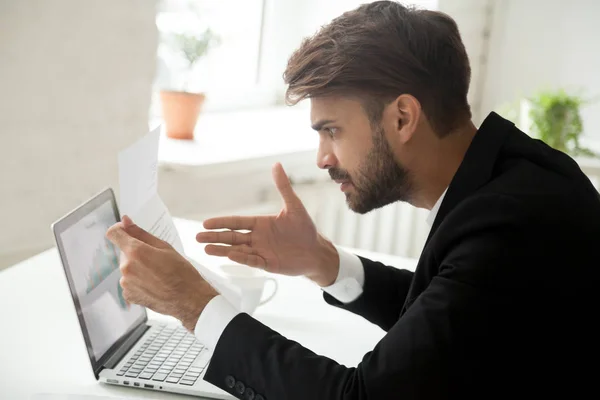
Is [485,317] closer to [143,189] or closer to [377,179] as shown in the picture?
[377,179]

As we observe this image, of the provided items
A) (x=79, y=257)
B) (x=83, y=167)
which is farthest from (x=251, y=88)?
(x=79, y=257)

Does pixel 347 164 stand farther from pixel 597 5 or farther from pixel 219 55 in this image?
pixel 597 5

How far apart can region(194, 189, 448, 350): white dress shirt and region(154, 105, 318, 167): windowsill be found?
0.87m

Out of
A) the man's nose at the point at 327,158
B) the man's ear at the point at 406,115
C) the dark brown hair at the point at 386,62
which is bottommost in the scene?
the man's nose at the point at 327,158

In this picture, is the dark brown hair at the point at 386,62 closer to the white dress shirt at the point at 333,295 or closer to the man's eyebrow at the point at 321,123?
the man's eyebrow at the point at 321,123

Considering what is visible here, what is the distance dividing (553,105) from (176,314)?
2.07m

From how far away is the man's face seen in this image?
1.35m

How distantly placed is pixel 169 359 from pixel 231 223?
26cm

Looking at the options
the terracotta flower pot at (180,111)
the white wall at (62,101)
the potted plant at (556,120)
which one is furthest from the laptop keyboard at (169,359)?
the potted plant at (556,120)

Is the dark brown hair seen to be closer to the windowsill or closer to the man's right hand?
the man's right hand

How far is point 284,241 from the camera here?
57.3 inches

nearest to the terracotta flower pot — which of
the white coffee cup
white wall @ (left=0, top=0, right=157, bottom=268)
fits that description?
white wall @ (left=0, top=0, right=157, bottom=268)

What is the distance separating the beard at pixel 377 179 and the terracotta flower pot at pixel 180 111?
46.2 inches

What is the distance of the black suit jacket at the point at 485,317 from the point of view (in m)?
0.99
